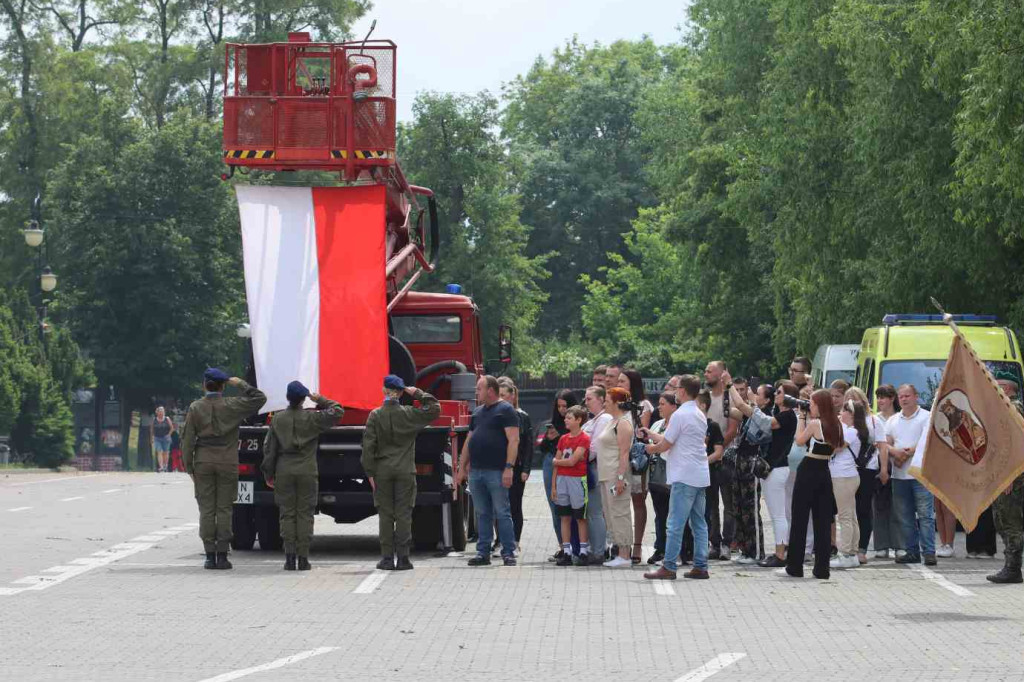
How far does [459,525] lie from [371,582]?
11.5 ft

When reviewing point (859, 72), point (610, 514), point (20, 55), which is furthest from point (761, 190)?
point (20, 55)

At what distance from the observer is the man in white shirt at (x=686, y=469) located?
16641 mm

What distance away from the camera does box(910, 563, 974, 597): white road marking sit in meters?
16.0

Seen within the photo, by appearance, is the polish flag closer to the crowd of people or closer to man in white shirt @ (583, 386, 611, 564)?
the crowd of people

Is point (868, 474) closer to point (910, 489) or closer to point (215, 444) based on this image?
point (910, 489)

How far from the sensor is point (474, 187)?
2616 inches

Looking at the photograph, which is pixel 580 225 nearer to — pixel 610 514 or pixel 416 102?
pixel 416 102

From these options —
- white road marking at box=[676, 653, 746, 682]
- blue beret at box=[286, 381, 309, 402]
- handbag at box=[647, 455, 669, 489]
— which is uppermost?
blue beret at box=[286, 381, 309, 402]

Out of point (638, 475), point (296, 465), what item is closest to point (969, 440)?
point (638, 475)

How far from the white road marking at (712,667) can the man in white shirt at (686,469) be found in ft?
15.9

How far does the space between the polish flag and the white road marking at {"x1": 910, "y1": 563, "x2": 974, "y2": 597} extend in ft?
18.5

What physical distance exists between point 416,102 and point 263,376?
1892 inches

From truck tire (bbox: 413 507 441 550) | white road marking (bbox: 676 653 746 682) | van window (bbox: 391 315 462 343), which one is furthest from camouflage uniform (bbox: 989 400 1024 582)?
van window (bbox: 391 315 462 343)

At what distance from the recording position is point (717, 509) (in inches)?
761
